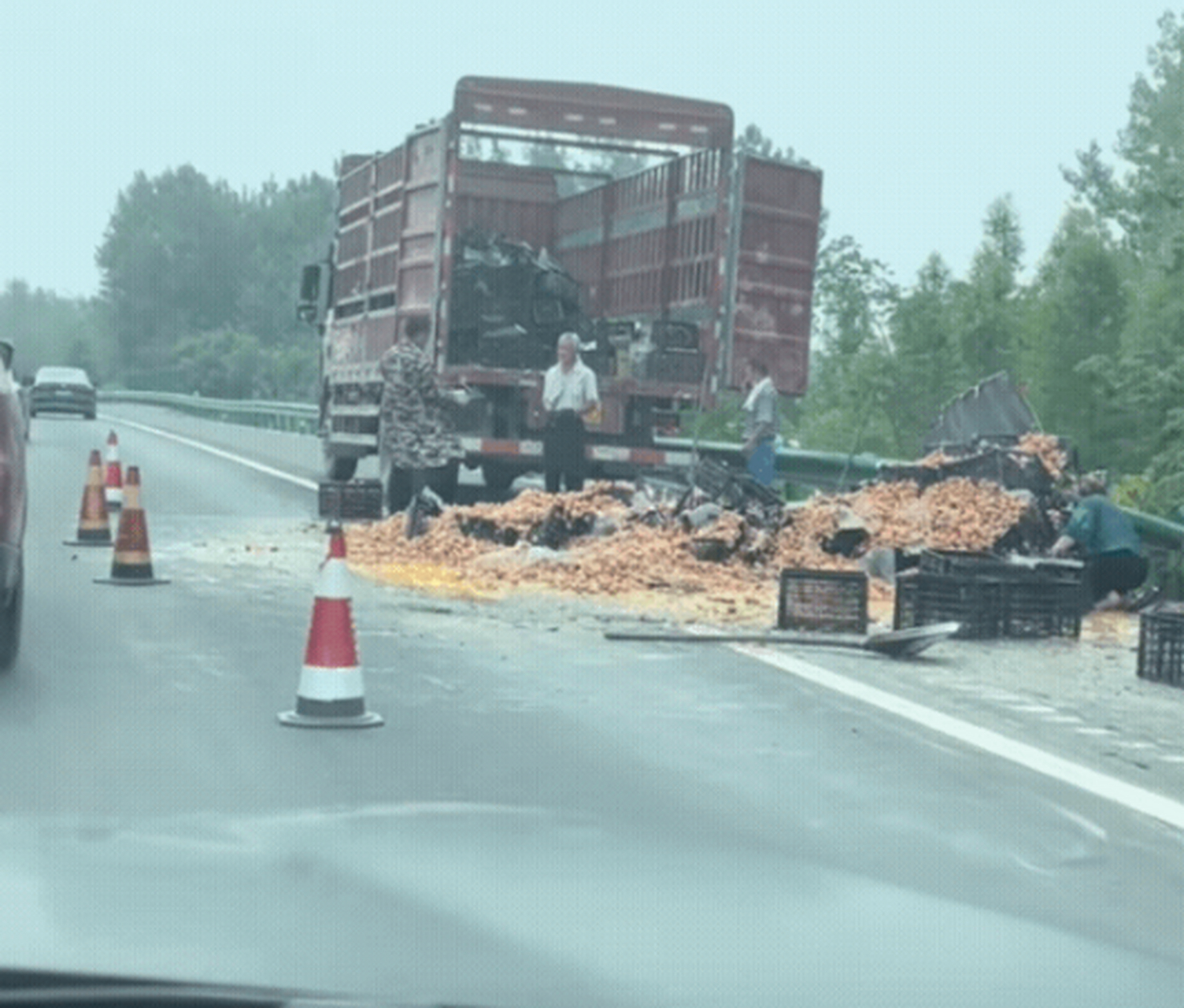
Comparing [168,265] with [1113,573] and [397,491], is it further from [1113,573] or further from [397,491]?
[1113,573]

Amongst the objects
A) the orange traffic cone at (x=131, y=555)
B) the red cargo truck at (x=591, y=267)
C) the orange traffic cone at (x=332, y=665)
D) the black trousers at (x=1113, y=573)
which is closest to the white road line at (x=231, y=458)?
the red cargo truck at (x=591, y=267)

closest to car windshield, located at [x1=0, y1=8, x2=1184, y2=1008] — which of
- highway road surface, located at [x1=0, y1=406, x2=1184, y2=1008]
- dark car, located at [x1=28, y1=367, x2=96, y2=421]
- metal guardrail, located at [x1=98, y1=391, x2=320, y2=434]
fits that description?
highway road surface, located at [x1=0, y1=406, x2=1184, y2=1008]

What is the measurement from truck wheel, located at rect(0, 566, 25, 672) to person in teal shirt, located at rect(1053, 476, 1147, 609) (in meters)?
7.01

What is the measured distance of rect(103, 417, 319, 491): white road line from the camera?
98.5ft

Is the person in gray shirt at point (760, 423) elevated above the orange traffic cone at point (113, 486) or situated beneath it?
elevated above

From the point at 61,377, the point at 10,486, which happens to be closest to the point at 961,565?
the point at 10,486

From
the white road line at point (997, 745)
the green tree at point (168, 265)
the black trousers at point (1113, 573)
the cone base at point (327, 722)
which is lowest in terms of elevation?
the cone base at point (327, 722)

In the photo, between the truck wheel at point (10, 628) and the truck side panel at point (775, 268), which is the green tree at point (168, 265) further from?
the truck wheel at point (10, 628)

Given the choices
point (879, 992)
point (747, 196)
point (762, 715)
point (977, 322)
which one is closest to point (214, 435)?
point (747, 196)

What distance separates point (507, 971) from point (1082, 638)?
11783 millimetres

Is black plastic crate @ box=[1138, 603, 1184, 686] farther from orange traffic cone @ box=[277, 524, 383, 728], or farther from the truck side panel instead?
the truck side panel

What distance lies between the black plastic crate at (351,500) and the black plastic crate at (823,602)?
30.9 feet

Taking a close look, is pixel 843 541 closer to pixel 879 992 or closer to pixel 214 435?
pixel 879 992

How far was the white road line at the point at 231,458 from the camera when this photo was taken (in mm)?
30034
